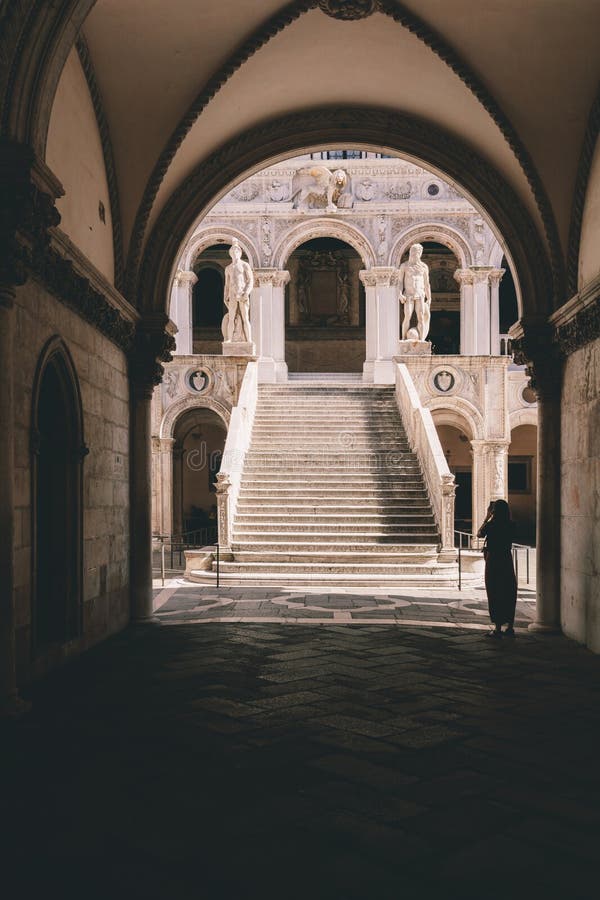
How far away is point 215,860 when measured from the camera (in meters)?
3.30

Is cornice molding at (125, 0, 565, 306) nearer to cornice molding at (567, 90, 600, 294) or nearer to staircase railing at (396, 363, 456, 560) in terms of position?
cornice molding at (567, 90, 600, 294)

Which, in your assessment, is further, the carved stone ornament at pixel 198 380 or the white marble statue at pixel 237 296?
the carved stone ornament at pixel 198 380

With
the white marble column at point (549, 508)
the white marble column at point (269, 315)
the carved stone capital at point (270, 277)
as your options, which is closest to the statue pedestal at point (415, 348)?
the white marble column at point (269, 315)

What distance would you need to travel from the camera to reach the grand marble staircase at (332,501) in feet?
44.7

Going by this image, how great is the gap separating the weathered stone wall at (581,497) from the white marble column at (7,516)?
16.6ft

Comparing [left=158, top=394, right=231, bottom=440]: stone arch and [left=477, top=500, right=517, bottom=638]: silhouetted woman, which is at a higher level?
[left=158, top=394, right=231, bottom=440]: stone arch

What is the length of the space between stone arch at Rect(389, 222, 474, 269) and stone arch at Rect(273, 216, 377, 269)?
25.2 inches

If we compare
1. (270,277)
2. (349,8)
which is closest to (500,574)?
(349,8)

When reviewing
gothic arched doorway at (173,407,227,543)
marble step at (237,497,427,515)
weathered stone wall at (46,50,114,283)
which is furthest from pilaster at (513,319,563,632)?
gothic arched doorway at (173,407,227,543)

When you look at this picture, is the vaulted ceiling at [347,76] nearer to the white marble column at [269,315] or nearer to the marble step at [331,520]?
the marble step at [331,520]

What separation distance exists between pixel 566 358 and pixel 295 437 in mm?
9490

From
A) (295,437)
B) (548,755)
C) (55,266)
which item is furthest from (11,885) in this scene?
(295,437)

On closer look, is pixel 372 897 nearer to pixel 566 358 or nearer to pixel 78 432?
pixel 78 432

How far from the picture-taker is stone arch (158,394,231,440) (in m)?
21.7
